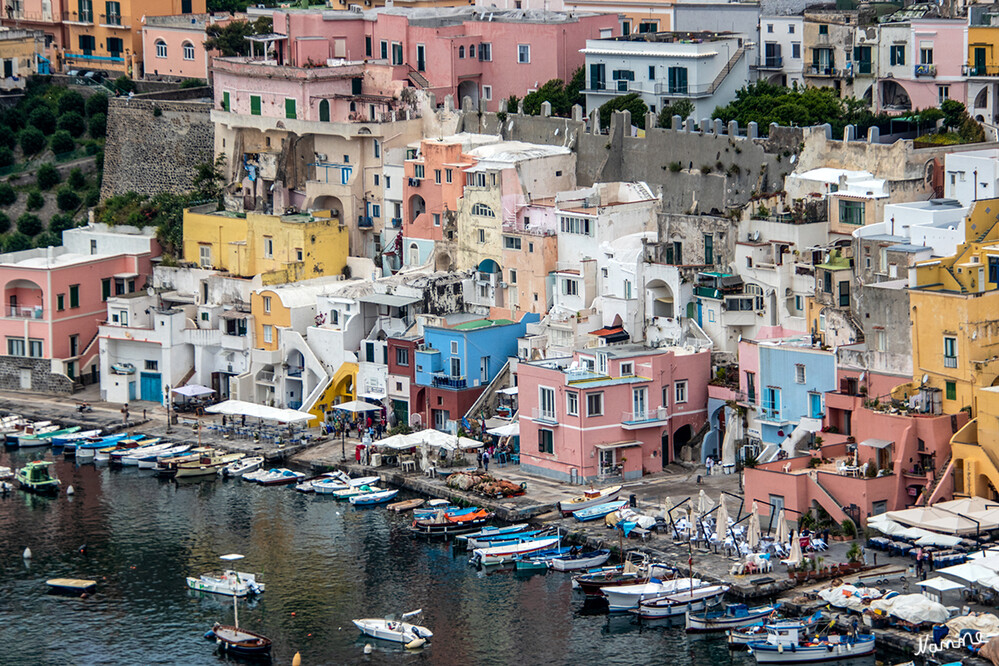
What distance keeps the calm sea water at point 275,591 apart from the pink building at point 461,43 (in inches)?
965

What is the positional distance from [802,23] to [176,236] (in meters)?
28.4

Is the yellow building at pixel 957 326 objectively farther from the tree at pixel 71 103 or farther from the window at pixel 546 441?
the tree at pixel 71 103

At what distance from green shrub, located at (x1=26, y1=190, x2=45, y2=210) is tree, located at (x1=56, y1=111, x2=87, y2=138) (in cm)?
526

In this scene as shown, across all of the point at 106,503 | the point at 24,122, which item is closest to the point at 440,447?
the point at 106,503

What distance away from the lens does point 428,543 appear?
271ft

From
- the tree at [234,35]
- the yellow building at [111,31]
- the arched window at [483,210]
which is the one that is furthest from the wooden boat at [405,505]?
the yellow building at [111,31]


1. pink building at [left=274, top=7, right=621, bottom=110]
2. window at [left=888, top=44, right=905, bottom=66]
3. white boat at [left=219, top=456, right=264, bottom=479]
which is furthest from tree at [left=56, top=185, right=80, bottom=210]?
window at [left=888, top=44, right=905, bottom=66]

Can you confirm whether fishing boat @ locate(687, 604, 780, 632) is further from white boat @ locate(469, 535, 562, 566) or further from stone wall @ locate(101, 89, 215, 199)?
stone wall @ locate(101, 89, 215, 199)

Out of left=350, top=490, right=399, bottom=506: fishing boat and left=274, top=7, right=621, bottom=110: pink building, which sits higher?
left=274, top=7, right=621, bottom=110: pink building

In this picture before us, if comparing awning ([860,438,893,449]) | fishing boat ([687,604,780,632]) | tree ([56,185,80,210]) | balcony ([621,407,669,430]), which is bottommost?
fishing boat ([687,604,780,632])

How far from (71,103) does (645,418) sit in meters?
47.7

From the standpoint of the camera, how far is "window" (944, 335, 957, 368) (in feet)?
258

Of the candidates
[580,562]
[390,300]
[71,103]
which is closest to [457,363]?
[390,300]

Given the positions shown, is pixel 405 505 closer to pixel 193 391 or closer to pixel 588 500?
pixel 588 500
